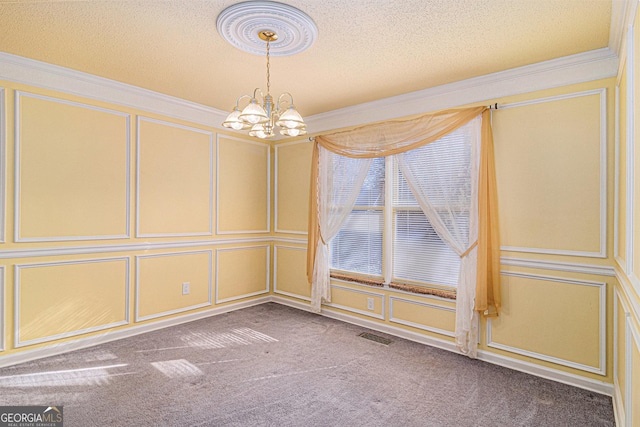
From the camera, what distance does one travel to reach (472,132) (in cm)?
319

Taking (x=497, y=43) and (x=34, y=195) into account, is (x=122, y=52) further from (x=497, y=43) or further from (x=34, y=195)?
(x=497, y=43)

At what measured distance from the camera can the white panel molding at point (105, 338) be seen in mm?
2938

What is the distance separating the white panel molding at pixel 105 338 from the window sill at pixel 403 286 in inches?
61.7

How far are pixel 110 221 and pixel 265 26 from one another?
254 centimetres

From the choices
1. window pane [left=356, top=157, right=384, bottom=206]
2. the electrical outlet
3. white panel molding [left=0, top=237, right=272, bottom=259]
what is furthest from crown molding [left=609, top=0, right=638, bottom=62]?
white panel molding [left=0, top=237, right=272, bottom=259]

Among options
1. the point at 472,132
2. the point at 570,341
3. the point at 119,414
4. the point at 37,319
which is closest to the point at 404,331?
the point at 570,341

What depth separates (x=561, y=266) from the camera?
2771 mm

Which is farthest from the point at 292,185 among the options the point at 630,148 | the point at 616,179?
the point at 630,148

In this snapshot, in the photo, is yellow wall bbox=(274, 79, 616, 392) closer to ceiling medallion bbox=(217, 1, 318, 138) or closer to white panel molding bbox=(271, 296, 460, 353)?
white panel molding bbox=(271, 296, 460, 353)

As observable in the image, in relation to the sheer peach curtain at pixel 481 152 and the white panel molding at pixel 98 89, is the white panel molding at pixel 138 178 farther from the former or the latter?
the sheer peach curtain at pixel 481 152

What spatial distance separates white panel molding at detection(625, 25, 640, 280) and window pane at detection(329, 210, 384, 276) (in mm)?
2247

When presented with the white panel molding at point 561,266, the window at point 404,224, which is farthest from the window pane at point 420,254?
the white panel molding at point 561,266

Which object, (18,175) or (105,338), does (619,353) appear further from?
(18,175)

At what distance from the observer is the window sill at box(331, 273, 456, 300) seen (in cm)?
341
